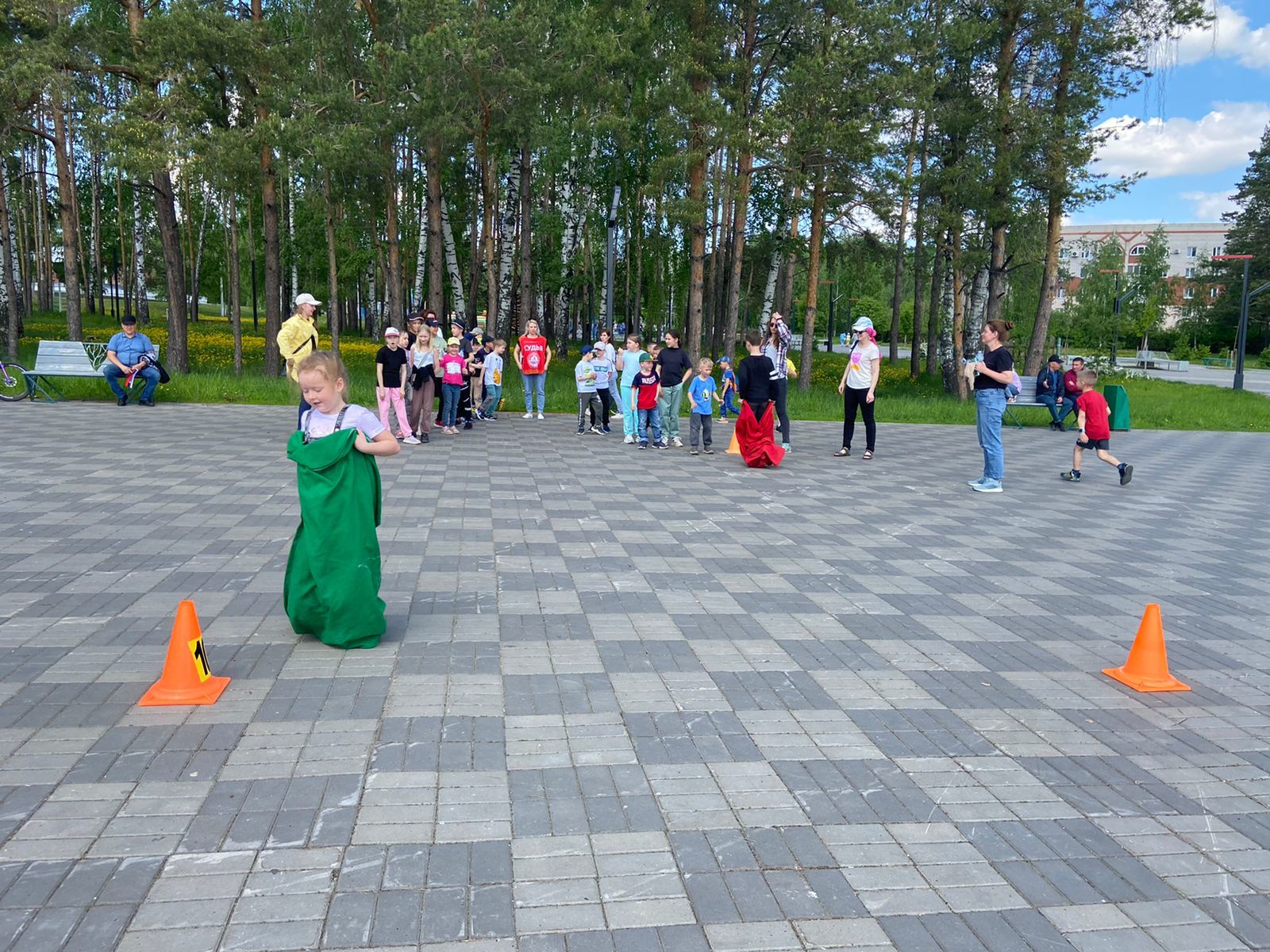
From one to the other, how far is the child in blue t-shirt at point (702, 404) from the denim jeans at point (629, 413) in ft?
3.43

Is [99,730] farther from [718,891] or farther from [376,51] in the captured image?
[376,51]

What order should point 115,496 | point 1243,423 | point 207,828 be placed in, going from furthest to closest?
point 1243,423
point 115,496
point 207,828

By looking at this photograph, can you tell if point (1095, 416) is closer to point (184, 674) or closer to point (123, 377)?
point (184, 674)

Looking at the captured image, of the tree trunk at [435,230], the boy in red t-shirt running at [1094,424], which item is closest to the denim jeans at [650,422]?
the boy in red t-shirt running at [1094,424]

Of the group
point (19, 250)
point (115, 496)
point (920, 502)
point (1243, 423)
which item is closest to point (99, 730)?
point (115, 496)

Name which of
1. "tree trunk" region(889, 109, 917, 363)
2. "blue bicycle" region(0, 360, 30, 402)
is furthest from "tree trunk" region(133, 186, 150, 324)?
"tree trunk" region(889, 109, 917, 363)

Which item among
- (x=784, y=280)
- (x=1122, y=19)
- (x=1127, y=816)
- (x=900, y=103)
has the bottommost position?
(x=1127, y=816)

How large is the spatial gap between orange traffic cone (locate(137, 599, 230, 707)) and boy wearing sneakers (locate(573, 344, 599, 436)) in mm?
11604

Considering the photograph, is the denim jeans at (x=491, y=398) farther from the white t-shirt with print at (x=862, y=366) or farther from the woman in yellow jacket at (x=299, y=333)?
the white t-shirt with print at (x=862, y=366)

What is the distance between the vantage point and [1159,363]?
65.1 meters

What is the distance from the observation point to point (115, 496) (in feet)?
29.7

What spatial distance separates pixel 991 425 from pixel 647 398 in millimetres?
5417

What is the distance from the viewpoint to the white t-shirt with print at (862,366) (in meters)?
12.9

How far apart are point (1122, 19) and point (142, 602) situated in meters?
26.6
